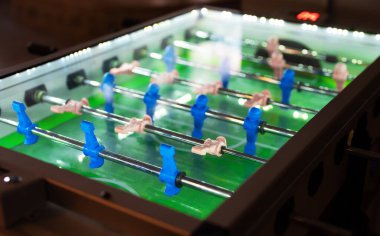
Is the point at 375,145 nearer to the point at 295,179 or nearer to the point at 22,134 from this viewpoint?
the point at 295,179

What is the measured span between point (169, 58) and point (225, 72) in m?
0.24

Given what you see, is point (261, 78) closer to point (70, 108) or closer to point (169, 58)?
point (169, 58)

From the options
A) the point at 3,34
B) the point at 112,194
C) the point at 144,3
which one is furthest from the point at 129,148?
the point at 3,34

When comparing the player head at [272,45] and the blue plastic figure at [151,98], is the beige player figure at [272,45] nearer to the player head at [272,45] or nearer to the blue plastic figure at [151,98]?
the player head at [272,45]

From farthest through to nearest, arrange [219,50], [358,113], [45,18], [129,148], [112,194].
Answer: [45,18] < [219,50] < [129,148] < [358,113] < [112,194]

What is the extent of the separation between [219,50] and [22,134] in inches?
41.9

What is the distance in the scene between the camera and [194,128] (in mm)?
1552

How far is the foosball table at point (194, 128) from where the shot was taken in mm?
931

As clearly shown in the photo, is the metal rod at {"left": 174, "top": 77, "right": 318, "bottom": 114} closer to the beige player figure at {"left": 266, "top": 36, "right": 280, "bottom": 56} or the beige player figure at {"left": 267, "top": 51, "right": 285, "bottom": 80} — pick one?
the beige player figure at {"left": 267, "top": 51, "right": 285, "bottom": 80}

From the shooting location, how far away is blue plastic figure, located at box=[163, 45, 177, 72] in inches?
79.1

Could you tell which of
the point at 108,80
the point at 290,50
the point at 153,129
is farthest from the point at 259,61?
the point at 153,129

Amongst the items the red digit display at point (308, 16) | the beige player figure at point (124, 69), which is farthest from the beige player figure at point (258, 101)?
the red digit display at point (308, 16)

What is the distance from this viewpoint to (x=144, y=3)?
3439 millimetres

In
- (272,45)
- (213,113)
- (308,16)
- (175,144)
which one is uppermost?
(308,16)
